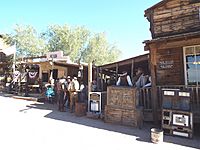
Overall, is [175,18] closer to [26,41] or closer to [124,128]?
[124,128]

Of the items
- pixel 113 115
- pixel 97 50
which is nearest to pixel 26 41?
pixel 97 50

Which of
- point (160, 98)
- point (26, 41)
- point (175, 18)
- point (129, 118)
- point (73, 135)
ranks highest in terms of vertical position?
point (26, 41)

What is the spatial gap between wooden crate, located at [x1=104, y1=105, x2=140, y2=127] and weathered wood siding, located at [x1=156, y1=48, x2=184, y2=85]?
2.22 m

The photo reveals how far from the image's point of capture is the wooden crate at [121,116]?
8814 millimetres

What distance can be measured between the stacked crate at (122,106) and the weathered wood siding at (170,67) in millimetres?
1838

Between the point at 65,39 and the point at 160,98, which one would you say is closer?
the point at 160,98

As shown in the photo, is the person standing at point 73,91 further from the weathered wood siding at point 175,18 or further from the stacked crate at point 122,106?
the weathered wood siding at point 175,18

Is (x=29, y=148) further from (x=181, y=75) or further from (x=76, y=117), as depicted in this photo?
(x=181, y=75)

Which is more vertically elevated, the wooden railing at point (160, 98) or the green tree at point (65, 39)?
the green tree at point (65, 39)

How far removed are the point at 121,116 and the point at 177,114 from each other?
7.83 ft

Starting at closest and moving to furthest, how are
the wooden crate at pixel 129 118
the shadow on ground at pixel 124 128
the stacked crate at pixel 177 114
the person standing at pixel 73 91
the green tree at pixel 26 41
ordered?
the shadow on ground at pixel 124 128, the stacked crate at pixel 177 114, the wooden crate at pixel 129 118, the person standing at pixel 73 91, the green tree at pixel 26 41

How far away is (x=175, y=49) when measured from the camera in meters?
9.76

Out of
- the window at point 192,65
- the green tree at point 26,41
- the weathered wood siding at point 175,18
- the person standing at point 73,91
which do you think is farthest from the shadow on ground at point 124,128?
the green tree at point 26,41

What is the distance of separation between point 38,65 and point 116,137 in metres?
15.0
